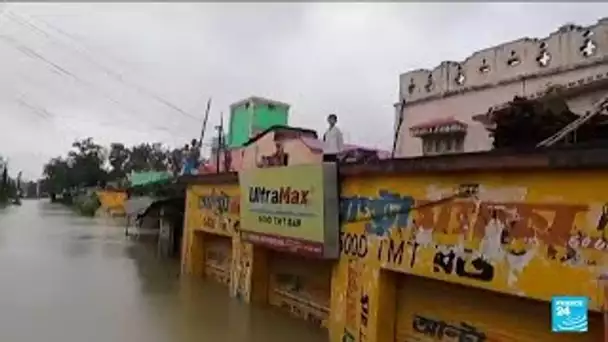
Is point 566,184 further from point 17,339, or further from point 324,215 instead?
point 17,339

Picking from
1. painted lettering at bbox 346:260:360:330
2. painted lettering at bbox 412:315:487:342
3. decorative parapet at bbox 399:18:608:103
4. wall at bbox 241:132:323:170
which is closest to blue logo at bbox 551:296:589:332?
painted lettering at bbox 412:315:487:342

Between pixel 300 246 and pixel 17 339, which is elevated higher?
pixel 300 246

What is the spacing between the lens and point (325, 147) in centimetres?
1222

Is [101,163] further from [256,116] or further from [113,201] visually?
[256,116]

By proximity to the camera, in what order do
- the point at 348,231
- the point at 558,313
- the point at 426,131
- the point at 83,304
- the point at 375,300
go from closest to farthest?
1. the point at 558,313
2. the point at 375,300
3. the point at 348,231
4. the point at 83,304
5. the point at 426,131

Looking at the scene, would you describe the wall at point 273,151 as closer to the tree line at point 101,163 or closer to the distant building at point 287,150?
the distant building at point 287,150

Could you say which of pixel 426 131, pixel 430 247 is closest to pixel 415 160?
pixel 430 247

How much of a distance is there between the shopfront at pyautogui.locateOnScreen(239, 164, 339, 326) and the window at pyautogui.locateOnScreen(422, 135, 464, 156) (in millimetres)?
4495

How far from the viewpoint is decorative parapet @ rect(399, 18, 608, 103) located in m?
12.1

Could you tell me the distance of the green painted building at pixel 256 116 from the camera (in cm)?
Result: 2041

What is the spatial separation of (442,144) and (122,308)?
8264mm

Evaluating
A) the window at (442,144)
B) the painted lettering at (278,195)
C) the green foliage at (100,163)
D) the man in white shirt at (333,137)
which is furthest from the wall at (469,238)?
the green foliage at (100,163)

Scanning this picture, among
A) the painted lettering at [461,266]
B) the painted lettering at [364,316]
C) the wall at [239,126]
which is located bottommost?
the painted lettering at [364,316]

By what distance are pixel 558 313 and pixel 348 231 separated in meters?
3.98
